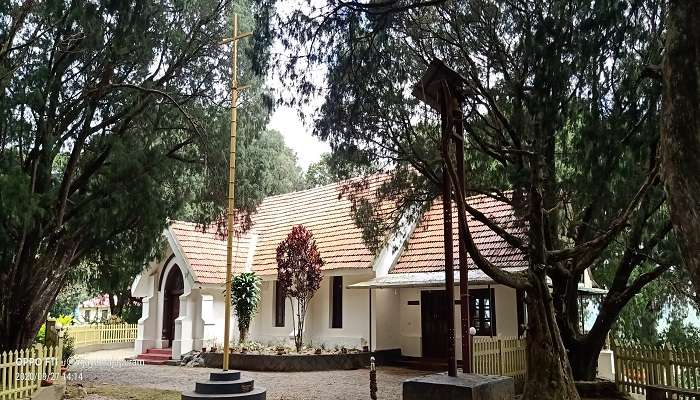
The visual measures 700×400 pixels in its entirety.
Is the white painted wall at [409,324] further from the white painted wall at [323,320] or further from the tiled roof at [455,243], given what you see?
the white painted wall at [323,320]

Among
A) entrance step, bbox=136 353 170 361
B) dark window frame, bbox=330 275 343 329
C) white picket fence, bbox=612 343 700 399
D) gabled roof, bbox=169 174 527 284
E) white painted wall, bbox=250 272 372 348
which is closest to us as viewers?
white picket fence, bbox=612 343 700 399

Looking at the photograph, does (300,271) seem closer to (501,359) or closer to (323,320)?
(323,320)

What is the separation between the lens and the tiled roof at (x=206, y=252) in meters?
20.1

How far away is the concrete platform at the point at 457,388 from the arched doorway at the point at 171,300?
17.2 m

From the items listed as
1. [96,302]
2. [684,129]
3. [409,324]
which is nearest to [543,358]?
[684,129]

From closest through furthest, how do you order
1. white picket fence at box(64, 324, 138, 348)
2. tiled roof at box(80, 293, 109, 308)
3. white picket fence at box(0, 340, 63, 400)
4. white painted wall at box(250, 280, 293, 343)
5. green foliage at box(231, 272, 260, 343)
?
white picket fence at box(0, 340, 63, 400), green foliage at box(231, 272, 260, 343), white painted wall at box(250, 280, 293, 343), white picket fence at box(64, 324, 138, 348), tiled roof at box(80, 293, 109, 308)

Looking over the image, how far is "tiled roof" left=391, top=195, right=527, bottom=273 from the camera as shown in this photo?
636 inches

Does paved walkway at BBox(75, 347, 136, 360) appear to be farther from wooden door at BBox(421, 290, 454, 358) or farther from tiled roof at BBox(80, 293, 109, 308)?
tiled roof at BBox(80, 293, 109, 308)

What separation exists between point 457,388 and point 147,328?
18.3 meters

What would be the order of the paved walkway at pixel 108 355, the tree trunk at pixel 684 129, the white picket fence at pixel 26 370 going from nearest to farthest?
the tree trunk at pixel 684 129 → the white picket fence at pixel 26 370 → the paved walkway at pixel 108 355

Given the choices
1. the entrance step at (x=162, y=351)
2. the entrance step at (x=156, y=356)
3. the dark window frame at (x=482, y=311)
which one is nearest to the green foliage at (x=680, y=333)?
the dark window frame at (x=482, y=311)

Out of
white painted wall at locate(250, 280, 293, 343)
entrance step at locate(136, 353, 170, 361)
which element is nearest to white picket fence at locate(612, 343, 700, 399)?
white painted wall at locate(250, 280, 293, 343)

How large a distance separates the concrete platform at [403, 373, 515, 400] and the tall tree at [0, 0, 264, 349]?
21.8 ft

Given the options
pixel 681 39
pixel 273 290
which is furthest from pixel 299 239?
pixel 681 39
